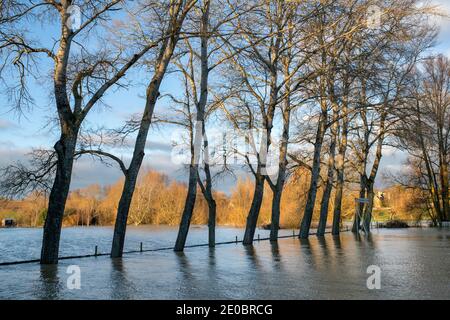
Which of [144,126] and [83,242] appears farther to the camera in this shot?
[83,242]

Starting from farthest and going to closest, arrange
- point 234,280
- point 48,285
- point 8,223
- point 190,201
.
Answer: point 8,223 < point 190,201 < point 234,280 < point 48,285

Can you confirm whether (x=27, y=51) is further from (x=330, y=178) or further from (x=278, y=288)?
(x=330, y=178)

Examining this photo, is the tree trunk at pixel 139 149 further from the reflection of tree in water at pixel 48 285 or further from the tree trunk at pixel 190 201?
the reflection of tree in water at pixel 48 285

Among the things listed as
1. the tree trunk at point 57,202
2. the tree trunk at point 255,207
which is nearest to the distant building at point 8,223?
the tree trunk at point 255,207

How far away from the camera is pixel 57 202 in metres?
14.0

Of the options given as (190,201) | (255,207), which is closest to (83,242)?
(255,207)

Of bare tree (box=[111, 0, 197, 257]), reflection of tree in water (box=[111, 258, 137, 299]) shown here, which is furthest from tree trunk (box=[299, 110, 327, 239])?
reflection of tree in water (box=[111, 258, 137, 299])

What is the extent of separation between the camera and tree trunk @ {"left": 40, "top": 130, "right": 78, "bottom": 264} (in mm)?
14016

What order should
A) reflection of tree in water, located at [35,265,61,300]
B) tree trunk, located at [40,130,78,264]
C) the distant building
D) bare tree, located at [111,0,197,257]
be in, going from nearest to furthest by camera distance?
reflection of tree in water, located at [35,265,61,300]
tree trunk, located at [40,130,78,264]
bare tree, located at [111,0,197,257]
the distant building

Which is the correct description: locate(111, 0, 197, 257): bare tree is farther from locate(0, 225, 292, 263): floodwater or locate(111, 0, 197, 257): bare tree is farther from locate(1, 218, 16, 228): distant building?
locate(1, 218, 16, 228): distant building

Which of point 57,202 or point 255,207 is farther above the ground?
point 255,207

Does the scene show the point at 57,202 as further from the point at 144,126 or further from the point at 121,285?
the point at 121,285

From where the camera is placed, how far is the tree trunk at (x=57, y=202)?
1402 cm
